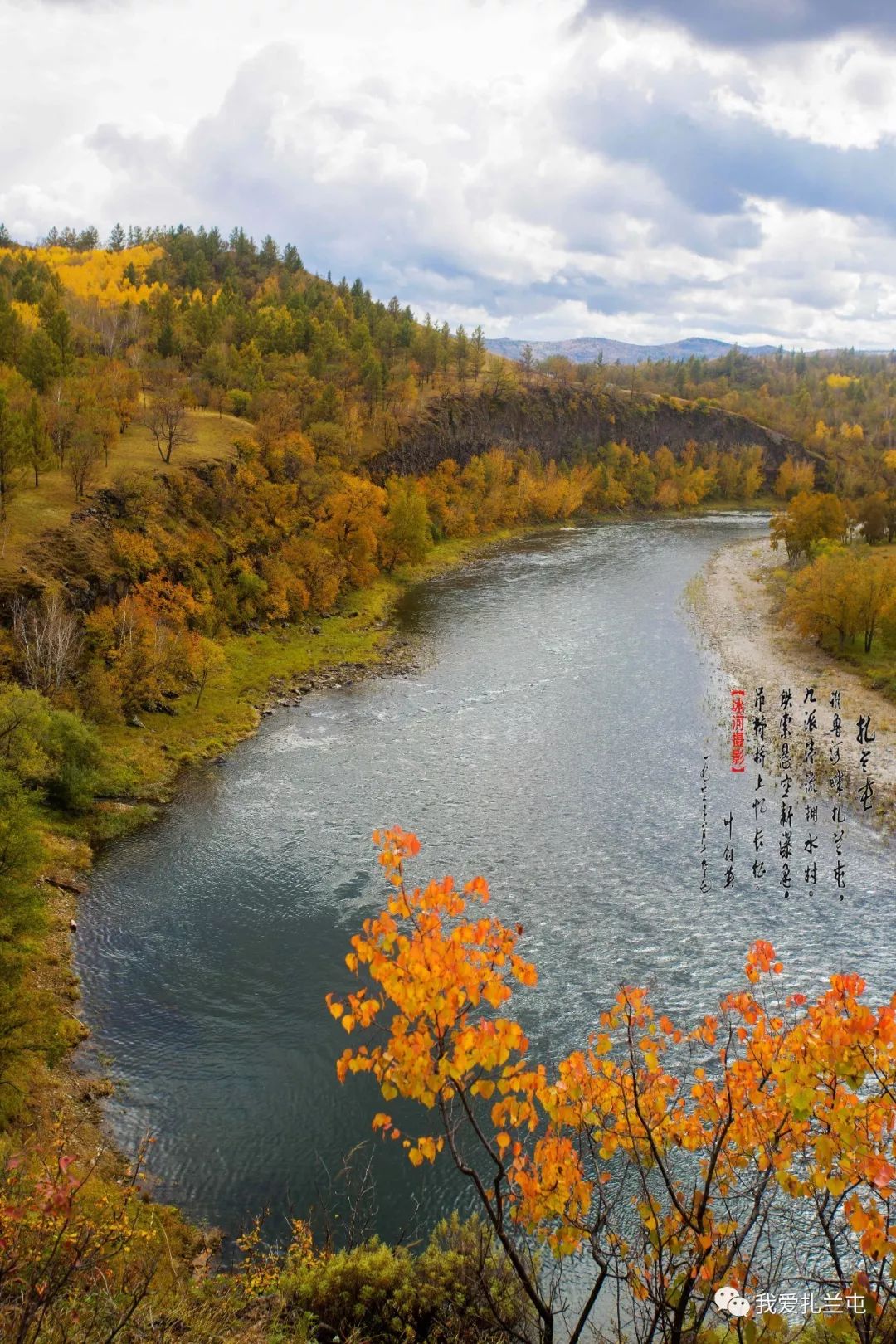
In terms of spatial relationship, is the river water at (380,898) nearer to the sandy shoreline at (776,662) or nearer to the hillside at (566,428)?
the sandy shoreline at (776,662)

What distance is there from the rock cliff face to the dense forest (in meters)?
0.63

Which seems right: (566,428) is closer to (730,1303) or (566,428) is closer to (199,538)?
(199,538)

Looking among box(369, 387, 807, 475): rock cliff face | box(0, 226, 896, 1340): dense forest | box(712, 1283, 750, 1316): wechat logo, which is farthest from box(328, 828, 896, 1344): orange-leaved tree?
box(369, 387, 807, 475): rock cliff face

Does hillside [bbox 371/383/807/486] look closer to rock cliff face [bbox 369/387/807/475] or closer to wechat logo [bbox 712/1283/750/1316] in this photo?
rock cliff face [bbox 369/387/807/475]

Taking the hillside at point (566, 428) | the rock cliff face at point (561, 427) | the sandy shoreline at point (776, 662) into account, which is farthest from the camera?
the hillside at point (566, 428)

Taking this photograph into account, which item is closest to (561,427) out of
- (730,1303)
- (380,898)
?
(380,898)

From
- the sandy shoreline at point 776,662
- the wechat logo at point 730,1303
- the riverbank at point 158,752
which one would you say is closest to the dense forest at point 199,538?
the riverbank at point 158,752

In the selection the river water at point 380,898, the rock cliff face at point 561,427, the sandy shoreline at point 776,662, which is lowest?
the river water at point 380,898

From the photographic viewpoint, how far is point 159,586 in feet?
159

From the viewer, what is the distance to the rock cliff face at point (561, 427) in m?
105

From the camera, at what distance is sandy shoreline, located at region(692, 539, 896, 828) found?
37.8m

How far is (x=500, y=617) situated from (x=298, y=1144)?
49254mm

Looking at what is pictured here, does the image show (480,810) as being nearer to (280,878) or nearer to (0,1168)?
(280,878)

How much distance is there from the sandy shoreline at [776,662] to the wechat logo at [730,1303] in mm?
29627
